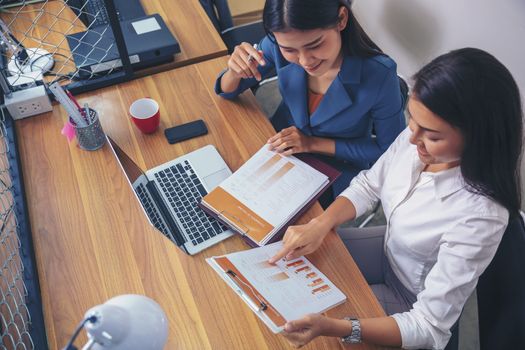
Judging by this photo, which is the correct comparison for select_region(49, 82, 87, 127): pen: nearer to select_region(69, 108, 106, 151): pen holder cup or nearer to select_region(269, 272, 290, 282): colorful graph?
select_region(69, 108, 106, 151): pen holder cup

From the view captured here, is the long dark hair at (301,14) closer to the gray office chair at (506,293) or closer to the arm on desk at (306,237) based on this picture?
the arm on desk at (306,237)

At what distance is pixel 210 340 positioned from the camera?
0.97 metres

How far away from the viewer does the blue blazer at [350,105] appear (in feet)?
4.35

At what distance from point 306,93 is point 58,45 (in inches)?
35.8

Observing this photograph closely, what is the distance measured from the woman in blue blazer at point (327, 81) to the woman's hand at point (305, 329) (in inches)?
20.7

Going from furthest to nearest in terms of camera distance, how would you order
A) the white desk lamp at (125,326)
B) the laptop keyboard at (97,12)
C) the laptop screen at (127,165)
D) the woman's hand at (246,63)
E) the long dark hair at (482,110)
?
the laptop keyboard at (97,12)
the woman's hand at (246,63)
the laptop screen at (127,165)
the long dark hair at (482,110)
the white desk lamp at (125,326)

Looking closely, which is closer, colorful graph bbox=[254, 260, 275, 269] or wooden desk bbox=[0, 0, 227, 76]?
colorful graph bbox=[254, 260, 275, 269]

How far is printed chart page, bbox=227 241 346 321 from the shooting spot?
100 centimetres

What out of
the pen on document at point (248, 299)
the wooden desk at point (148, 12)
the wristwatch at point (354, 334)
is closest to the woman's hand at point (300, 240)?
→ the pen on document at point (248, 299)

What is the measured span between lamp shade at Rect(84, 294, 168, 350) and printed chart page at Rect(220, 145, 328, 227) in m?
0.56

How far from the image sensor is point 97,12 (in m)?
1.57

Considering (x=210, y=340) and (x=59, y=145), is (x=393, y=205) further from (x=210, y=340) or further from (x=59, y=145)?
(x=59, y=145)

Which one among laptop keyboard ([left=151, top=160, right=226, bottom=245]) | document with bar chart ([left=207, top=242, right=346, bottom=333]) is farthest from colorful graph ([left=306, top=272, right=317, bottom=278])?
laptop keyboard ([left=151, top=160, right=226, bottom=245])

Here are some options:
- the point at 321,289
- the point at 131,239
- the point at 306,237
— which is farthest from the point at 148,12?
the point at 321,289
